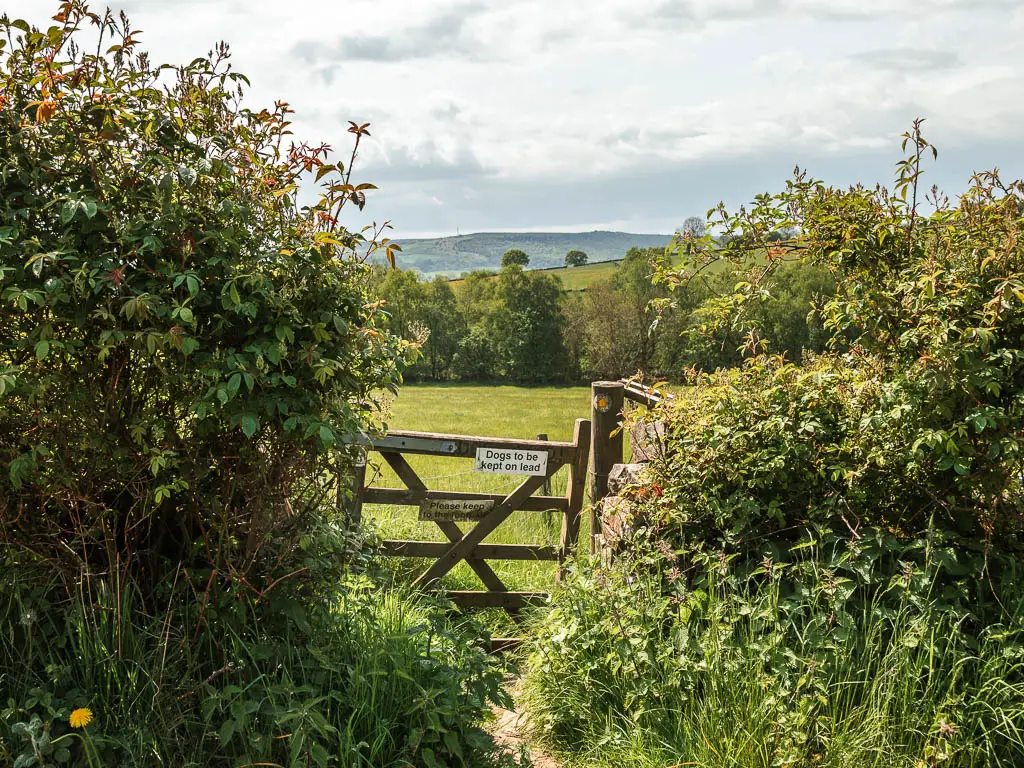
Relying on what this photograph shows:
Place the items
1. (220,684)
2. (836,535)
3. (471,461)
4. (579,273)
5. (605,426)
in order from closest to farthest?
1. (220,684)
2. (836,535)
3. (605,426)
4. (471,461)
5. (579,273)

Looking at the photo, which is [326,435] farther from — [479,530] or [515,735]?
[479,530]

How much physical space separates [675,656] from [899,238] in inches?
93.5

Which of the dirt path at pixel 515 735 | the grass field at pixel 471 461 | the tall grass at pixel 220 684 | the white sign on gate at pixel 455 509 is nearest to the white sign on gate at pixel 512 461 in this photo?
the white sign on gate at pixel 455 509

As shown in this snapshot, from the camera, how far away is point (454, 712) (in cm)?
345

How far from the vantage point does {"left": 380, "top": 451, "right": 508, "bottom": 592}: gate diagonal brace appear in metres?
6.18

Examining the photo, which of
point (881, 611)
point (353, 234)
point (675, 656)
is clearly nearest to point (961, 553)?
point (881, 611)

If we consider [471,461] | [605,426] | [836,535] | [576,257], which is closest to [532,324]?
[471,461]

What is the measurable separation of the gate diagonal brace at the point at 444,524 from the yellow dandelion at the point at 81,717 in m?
3.22

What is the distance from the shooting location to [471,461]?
20.2 meters

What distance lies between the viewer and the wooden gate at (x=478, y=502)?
243 inches

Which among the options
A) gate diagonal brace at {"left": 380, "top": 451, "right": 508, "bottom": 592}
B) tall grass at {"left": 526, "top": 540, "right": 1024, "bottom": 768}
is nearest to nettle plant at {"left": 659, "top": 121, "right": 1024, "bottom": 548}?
tall grass at {"left": 526, "top": 540, "right": 1024, "bottom": 768}

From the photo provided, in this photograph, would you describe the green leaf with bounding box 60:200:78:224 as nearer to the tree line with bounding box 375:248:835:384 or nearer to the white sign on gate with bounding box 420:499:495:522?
the white sign on gate with bounding box 420:499:495:522

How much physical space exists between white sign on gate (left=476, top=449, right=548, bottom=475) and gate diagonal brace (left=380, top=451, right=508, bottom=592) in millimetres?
483

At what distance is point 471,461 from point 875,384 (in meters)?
16.3
